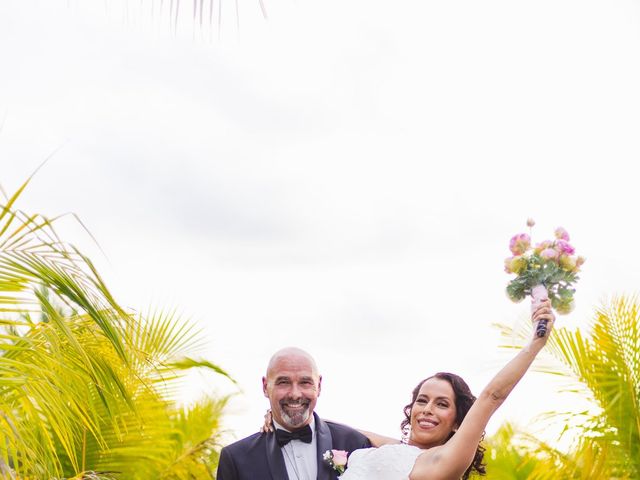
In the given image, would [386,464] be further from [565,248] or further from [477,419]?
[565,248]

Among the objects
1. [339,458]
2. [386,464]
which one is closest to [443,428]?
[386,464]

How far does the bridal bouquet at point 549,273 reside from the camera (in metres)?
5.18

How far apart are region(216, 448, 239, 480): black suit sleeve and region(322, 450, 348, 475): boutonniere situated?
599 millimetres

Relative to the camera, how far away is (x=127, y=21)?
3738 millimetres

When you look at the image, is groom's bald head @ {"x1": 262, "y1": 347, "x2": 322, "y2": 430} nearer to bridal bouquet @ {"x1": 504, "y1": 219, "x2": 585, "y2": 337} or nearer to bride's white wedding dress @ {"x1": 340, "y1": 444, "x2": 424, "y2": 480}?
bride's white wedding dress @ {"x1": 340, "y1": 444, "x2": 424, "y2": 480}

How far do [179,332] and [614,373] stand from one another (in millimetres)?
4828

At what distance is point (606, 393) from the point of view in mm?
10477

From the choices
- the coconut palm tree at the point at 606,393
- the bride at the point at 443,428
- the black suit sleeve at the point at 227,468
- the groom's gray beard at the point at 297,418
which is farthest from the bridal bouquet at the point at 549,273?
the coconut palm tree at the point at 606,393

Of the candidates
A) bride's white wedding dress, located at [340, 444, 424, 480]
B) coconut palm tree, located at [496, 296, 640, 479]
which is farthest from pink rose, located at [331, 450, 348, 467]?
coconut palm tree, located at [496, 296, 640, 479]

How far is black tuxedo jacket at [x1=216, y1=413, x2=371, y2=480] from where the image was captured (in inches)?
226

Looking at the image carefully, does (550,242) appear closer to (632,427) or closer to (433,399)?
(433,399)

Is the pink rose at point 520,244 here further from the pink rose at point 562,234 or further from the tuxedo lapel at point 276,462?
the tuxedo lapel at point 276,462

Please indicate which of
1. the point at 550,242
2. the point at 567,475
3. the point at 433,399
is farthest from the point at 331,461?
the point at 567,475

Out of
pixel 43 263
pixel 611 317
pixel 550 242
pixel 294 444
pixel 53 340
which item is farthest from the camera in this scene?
pixel 611 317
